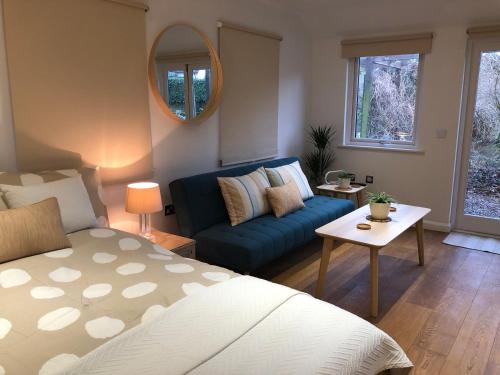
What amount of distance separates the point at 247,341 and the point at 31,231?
1.26 m

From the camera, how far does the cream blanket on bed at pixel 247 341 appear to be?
49.6 inches

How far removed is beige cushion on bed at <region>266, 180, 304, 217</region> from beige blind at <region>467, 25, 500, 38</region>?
234 centimetres

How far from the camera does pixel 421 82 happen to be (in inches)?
179

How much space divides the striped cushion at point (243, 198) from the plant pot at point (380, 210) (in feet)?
2.93

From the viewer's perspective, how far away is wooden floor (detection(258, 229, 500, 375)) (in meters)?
2.38

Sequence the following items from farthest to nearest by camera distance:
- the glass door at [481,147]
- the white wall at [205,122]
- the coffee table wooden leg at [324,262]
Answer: the glass door at [481,147] → the white wall at [205,122] → the coffee table wooden leg at [324,262]

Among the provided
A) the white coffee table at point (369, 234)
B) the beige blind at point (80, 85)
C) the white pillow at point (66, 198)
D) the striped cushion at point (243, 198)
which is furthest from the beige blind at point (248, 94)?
the white pillow at point (66, 198)

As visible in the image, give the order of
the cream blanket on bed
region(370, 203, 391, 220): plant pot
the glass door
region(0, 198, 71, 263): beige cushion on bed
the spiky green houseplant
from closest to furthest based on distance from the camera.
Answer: the cream blanket on bed, region(0, 198, 71, 263): beige cushion on bed, region(370, 203, 391, 220): plant pot, the glass door, the spiky green houseplant

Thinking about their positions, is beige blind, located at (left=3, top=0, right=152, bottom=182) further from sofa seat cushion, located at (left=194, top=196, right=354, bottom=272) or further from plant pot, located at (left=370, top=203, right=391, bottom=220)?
plant pot, located at (left=370, top=203, right=391, bottom=220)

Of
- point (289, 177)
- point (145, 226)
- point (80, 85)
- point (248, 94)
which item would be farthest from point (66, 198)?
point (248, 94)

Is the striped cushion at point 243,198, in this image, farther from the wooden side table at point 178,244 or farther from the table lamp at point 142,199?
the table lamp at point 142,199

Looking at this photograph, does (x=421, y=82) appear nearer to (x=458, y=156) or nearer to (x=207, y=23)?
(x=458, y=156)

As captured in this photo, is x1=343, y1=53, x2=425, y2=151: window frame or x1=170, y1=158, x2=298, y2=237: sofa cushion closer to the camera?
x1=170, y1=158, x2=298, y2=237: sofa cushion

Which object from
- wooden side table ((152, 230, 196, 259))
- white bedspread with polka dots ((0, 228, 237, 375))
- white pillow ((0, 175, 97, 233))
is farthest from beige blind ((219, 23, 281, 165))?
white bedspread with polka dots ((0, 228, 237, 375))
